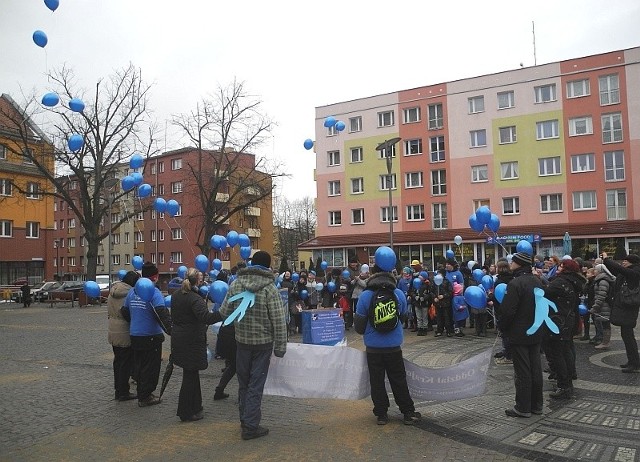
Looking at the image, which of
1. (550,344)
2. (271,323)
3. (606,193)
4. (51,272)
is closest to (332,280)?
(550,344)

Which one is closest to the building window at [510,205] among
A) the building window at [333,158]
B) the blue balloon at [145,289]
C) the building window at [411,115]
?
the building window at [411,115]

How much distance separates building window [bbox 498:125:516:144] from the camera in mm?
40406

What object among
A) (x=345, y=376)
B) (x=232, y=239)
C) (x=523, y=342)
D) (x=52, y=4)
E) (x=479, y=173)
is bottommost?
(x=345, y=376)

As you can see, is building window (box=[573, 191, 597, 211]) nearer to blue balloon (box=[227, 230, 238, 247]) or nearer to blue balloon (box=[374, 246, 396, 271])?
blue balloon (box=[227, 230, 238, 247])

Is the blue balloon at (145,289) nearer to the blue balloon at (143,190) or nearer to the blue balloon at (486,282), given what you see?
the blue balloon at (143,190)

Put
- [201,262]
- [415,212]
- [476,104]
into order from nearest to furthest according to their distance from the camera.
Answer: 1. [201,262]
2. [476,104]
3. [415,212]

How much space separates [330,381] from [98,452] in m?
2.54

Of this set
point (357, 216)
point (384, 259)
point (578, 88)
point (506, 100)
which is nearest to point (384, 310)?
point (384, 259)

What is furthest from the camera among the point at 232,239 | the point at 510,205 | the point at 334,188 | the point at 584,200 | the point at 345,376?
the point at 334,188

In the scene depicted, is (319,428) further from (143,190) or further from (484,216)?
(143,190)

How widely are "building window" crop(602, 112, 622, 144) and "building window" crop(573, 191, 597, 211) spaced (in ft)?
12.5

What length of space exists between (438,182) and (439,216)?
278cm

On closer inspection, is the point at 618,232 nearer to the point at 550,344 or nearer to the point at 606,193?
the point at 606,193

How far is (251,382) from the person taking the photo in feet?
18.7
